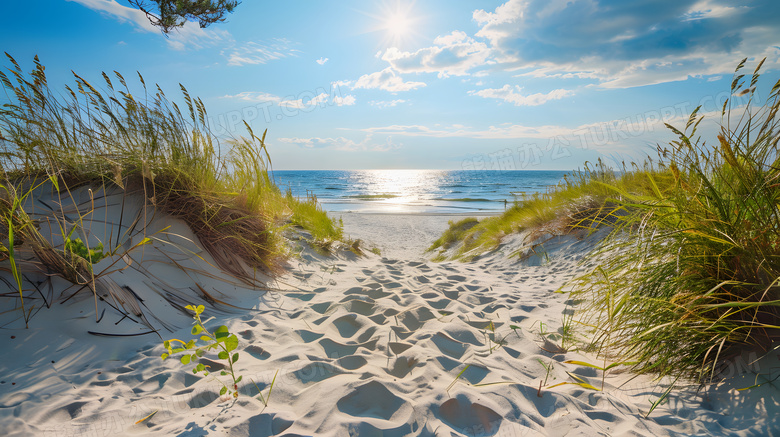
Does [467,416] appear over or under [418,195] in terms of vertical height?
over

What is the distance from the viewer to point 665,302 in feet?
5.27

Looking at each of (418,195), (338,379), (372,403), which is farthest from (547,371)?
(418,195)

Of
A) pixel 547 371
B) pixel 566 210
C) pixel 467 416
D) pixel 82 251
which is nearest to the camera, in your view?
pixel 467 416

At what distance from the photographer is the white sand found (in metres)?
1.34

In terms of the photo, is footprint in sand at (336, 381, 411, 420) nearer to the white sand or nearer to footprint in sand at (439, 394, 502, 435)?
the white sand

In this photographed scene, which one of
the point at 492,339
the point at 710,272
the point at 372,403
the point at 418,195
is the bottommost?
the point at 418,195

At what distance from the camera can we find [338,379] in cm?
164

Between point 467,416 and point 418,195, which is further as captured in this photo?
point 418,195

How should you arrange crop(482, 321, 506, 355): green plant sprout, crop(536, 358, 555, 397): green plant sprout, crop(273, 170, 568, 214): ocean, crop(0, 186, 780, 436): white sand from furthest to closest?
crop(273, 170, 568, 214): ocean
crop(482, 321, 506, 355): green plant sprout
crop(536, 358, 555, 397): green plant sprout
crop(0, 186, 780, 436): white sand

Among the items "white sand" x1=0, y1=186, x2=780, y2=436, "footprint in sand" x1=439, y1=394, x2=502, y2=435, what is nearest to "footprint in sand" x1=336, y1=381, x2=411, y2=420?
"white sand" x1=0, y1=186, x2=780, y2=436

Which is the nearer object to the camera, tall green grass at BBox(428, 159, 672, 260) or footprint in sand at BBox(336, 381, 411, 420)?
footprint in sand at BBox(336, 381, 411, 420)

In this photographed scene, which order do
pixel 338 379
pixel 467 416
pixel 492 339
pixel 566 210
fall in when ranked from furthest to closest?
pixel 566 210 < pixel 492 339 < pixel 338 379 < pixel 467 416

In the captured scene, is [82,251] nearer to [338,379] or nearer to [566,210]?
[338,379]

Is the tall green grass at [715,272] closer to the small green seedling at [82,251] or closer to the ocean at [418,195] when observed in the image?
the small green seedling at [82,251]
